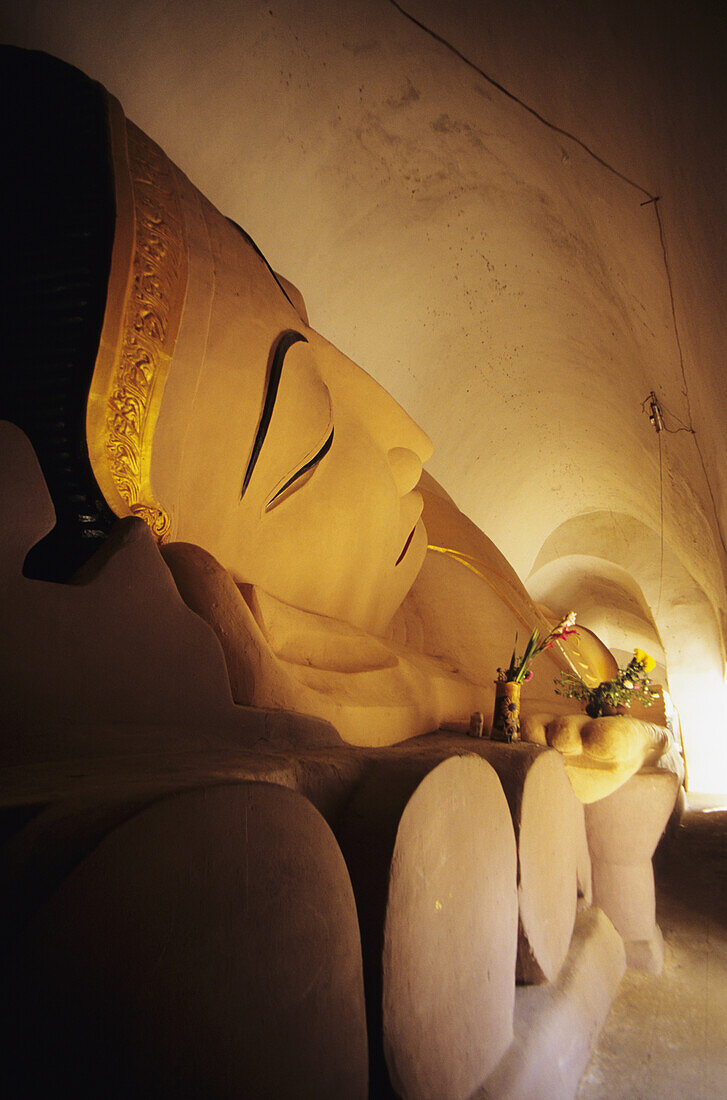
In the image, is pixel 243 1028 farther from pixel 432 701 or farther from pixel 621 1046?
pixel 432 701

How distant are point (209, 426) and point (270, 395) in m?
0.28

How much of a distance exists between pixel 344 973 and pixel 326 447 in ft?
6.11

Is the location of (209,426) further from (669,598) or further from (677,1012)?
(669,598)

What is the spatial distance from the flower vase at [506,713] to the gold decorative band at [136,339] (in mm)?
1416

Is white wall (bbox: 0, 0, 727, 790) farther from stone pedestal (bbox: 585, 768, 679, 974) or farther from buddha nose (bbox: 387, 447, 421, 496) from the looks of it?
stone pedestal (bbox: 585, 768, 679, 974)

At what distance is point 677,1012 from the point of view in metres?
2.36

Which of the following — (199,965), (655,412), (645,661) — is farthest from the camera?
(655,412)

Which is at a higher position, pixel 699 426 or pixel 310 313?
pixel 310 313

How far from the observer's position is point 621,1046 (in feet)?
6.97

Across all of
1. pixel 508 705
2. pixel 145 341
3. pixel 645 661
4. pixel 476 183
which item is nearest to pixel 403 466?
pixel 508 705

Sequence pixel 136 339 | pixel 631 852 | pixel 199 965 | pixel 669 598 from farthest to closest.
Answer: pixel 669 598, pixel 631 852, pixel 136 339, pixel 199 965

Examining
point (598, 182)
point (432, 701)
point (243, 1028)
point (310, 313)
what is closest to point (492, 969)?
point (243, 1028)

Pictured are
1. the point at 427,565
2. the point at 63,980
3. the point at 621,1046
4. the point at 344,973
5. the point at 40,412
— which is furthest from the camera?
the point at 427,565

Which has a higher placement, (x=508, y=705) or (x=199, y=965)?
(x=508, y=705)
